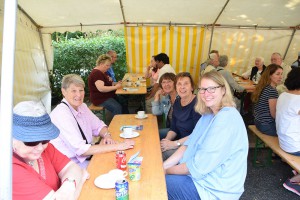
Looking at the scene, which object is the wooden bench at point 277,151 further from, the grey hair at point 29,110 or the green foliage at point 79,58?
the green foliage at point 79,58

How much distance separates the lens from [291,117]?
294 centimetres

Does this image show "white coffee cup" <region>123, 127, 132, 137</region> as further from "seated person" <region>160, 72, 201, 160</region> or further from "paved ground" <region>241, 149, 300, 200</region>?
"paved ground" <region>241, 149, 300, 200</region>

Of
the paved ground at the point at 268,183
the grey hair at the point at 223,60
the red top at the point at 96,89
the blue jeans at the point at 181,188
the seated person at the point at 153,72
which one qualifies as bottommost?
the paved ground at the point at 268,183

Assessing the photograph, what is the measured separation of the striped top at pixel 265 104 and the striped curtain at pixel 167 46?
13.3 ft

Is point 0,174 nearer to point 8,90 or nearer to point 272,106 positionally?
point 8,90

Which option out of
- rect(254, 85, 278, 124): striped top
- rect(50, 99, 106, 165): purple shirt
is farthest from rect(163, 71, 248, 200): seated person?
rect(254, 85, 278, 124): striped top

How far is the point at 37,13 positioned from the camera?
6.02m

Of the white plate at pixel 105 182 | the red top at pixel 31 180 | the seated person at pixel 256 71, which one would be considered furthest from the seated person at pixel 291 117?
the seated person at pixel 256 71

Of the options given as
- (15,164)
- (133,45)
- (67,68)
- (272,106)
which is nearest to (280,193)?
(272,106)

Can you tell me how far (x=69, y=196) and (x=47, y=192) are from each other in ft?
0.43

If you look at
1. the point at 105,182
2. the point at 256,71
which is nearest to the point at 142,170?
the point at 105,182

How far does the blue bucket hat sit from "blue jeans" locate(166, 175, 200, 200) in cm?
117

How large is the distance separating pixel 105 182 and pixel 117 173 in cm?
13

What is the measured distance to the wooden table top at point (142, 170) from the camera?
1.63 m
